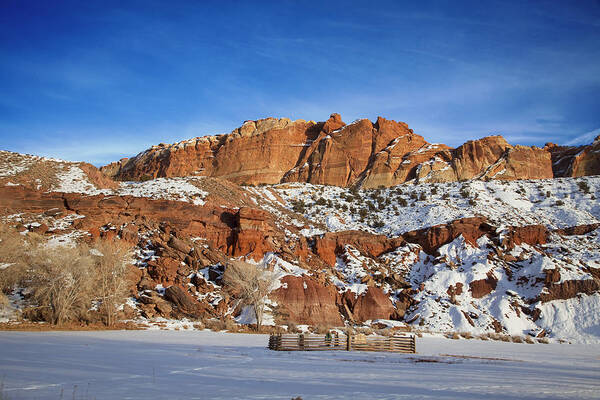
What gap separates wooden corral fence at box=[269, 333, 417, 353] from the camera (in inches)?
891

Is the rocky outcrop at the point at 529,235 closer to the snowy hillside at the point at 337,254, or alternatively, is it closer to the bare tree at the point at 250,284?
the snowy hillside at the point at 337,254

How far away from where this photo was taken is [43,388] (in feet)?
31.5

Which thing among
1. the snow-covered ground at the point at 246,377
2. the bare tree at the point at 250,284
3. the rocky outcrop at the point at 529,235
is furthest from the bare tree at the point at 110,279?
the rocky outcrop at the point at 529,235

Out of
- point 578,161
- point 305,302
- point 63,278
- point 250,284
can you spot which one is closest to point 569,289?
point 305,302

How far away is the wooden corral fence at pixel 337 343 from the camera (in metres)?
22.6

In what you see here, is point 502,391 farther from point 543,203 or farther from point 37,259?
point 543,203

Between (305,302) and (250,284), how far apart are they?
5.63 meters

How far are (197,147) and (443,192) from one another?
68280 mm

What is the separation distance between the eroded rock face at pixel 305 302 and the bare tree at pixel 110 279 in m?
12.5

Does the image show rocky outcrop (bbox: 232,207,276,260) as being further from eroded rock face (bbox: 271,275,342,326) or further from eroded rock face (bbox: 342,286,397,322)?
eroded rock face (bbox: 342,286,397,322)

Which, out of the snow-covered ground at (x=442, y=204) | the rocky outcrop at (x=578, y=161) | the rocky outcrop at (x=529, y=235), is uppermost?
the rocky outcrop at (x=578, y=161)

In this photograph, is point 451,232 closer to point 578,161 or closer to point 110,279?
point 110,279

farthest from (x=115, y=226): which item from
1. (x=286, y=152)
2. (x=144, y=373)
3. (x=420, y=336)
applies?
(x=286, y=152)

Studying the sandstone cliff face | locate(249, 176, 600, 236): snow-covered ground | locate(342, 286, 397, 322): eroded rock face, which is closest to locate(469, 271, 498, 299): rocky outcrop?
locate(342, 286, 397, 322): eroded rock face
